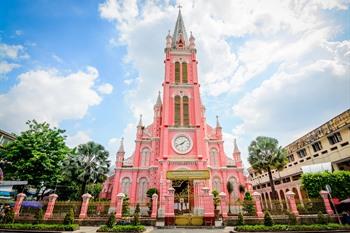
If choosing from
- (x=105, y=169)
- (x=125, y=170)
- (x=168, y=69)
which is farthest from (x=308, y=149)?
(x=105, y=169)

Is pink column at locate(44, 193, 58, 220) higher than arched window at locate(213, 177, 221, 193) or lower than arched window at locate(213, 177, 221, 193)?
lower

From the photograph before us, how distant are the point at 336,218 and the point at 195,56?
2606 cm

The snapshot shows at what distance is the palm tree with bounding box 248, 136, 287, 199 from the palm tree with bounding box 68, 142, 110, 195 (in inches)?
772

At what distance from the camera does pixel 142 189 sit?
2577 cm

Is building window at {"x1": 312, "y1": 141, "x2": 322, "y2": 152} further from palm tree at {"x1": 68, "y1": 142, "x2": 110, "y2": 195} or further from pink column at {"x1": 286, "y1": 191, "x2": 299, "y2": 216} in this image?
palm tree at {"x1": 68, "y1": 142, "x2": 110, "y2": 195}

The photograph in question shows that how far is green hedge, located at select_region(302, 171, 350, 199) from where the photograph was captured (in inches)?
761

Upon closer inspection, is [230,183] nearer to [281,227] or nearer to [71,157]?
[281,227]

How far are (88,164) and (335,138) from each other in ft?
106

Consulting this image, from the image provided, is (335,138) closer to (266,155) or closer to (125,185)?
(266,155)

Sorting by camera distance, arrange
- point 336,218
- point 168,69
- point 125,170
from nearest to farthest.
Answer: point 336,218 < point 125,170 < point 168,69

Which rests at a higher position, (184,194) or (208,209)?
(184,194)

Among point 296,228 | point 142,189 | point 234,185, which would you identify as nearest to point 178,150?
point 142,189

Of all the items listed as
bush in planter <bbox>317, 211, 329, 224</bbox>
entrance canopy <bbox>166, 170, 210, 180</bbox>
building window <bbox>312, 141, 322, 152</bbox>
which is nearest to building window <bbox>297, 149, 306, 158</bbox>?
building window <bbox>312, 141, 322, 152</bbox>

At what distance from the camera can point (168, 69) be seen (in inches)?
1182
